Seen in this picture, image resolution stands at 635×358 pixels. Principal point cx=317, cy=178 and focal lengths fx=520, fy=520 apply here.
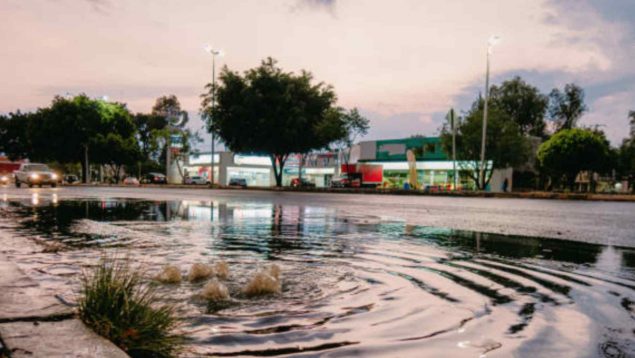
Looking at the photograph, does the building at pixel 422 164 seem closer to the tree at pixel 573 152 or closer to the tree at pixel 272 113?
the tree at pixel 573 152

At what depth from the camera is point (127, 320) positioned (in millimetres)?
2436

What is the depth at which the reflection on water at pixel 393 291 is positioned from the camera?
2730mm

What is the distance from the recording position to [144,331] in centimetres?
238

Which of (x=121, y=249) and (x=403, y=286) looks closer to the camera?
(x=403, y=286)

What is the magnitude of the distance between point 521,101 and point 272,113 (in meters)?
47.0

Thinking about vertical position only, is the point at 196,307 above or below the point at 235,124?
below

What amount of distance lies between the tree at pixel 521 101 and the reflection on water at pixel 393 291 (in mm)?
74111

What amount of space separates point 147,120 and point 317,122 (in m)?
62.7

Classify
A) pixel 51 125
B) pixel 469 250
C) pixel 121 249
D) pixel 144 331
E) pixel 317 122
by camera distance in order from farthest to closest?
pixel 51 125, pixel 317 122, pixel 469 250, pixel 121 249, pixel 144 331

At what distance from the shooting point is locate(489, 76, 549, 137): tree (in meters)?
76.3

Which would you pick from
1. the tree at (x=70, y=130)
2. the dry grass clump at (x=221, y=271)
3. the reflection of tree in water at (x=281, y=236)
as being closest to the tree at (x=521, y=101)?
the tree at (x=70, y=130)

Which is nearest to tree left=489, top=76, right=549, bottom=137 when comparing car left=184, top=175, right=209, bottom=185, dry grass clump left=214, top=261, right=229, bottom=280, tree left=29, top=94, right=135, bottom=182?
car left=184, top=175, right=209, bottom=185

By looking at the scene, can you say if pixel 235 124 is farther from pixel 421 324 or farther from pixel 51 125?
pixel 421 324

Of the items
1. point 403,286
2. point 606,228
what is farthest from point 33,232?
point 606,228
